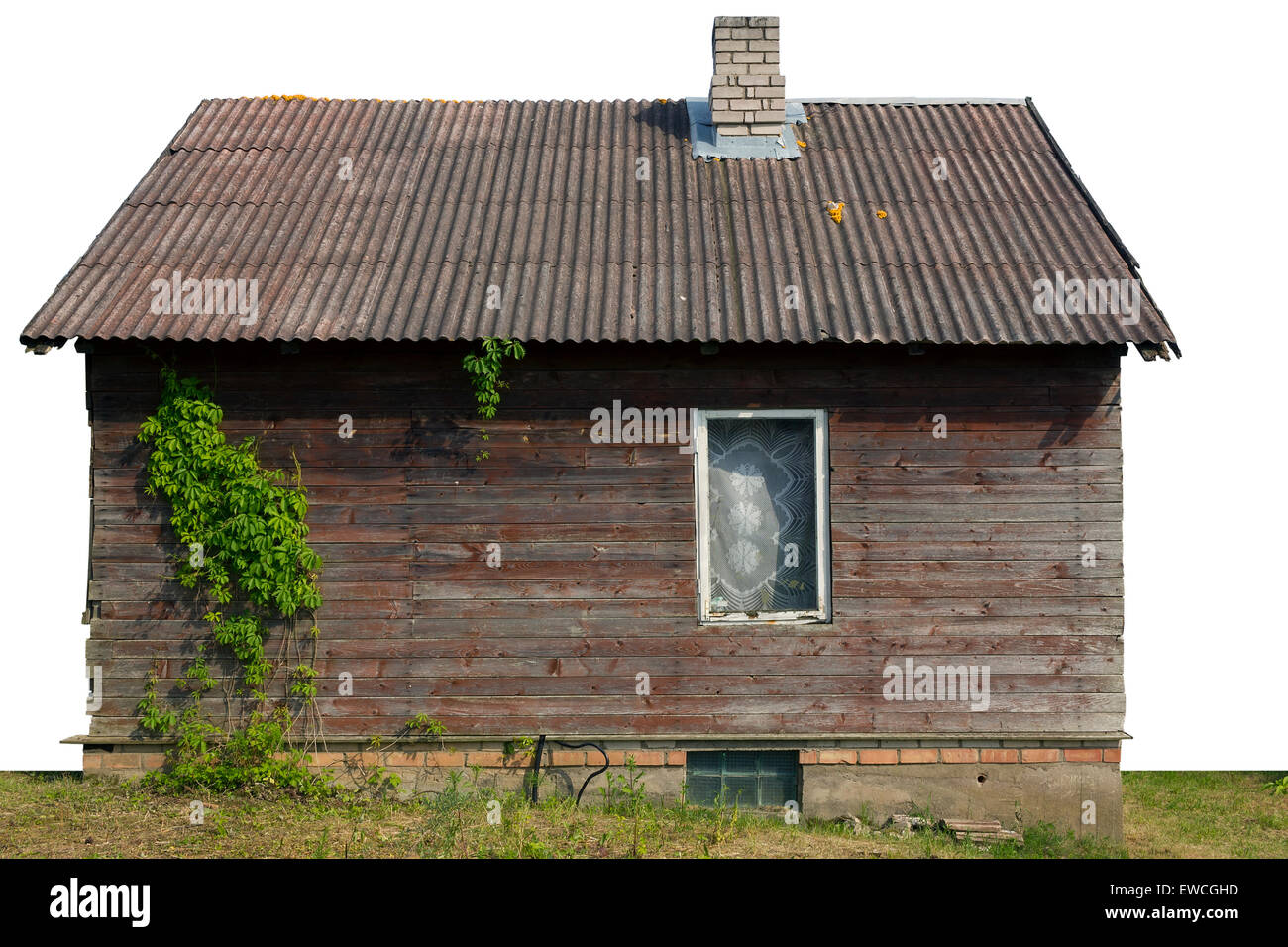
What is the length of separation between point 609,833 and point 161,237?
22.0ft

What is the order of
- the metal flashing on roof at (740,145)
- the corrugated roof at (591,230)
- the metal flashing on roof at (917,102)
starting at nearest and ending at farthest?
the corrugated roof at (591,230), the metal flashing on roof at (740,145), the metal flashing on roof at (917,102)

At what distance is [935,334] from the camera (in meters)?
9.37

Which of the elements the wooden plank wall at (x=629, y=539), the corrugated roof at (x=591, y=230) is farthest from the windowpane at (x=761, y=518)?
the corrugated roof at (x=591, y=230)

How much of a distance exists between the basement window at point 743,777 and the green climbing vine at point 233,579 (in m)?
3.16

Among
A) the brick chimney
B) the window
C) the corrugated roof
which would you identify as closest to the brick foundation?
the window

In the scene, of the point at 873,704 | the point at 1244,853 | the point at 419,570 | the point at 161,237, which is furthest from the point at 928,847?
the point at 161,237

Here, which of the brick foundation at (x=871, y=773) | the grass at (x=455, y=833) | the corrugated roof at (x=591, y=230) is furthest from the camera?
the brick foundation at (x=871, y=773)

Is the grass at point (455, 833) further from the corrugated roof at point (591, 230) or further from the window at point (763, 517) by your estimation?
the corrugated roof at point (591, 230)

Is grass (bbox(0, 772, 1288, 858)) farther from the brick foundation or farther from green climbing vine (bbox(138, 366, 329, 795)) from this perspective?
green climbing vine (bbox(138, 366, 329, 795))

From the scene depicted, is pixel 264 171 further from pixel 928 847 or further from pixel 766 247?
pixel 928 847

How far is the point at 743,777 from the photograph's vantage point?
9.85m

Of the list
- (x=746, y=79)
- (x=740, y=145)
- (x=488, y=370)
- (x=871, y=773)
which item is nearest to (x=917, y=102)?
(x=746, y=79)

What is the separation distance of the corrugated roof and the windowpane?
1033 mm

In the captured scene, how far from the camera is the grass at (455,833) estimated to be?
827 cm
